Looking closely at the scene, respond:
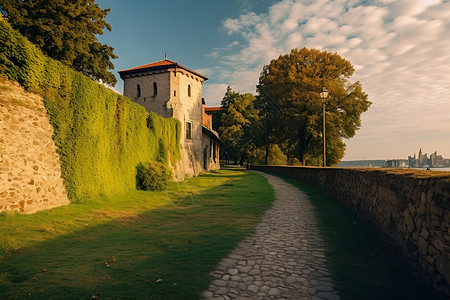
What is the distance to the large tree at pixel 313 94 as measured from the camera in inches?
1109

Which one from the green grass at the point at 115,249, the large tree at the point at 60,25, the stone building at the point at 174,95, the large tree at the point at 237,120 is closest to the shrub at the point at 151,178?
the green grass at the point at 115,249

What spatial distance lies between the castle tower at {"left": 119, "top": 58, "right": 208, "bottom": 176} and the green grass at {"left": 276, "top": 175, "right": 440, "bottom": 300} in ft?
63.9

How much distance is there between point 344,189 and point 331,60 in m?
23.5

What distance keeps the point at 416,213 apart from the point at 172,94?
23.8 metres

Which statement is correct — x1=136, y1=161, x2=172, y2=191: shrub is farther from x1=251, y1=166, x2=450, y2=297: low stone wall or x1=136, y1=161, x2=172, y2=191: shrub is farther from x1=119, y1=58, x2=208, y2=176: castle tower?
x1=251, y1=166, x2=450, y2=297: low stone wall

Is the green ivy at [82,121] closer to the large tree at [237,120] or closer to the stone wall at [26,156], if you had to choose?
the stone wall at [26,156]

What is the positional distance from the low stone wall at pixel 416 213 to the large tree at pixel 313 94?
71.6ft

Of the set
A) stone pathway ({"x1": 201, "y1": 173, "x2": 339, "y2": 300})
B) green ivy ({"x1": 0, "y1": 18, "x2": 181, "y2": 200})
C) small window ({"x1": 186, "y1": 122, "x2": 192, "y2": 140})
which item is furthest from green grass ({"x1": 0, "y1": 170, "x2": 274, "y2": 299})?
small window ({"x1": 186, "y1": 122, "x2": 192, "y2": 140})

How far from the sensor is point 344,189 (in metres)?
10.5

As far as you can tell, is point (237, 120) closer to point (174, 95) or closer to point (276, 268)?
point (174, 95)

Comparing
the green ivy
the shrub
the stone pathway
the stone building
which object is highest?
the stone building

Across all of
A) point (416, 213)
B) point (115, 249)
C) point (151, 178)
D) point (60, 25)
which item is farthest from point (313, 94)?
point (115, 249)

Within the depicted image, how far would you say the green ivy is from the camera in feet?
26.0

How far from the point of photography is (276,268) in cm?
450
